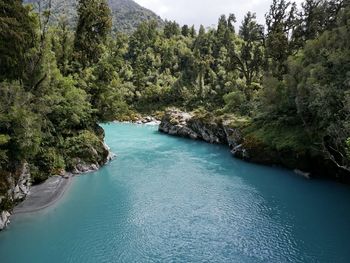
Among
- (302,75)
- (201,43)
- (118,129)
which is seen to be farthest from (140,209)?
(201,43)

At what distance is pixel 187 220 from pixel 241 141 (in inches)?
808

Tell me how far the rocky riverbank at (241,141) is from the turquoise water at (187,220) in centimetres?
148

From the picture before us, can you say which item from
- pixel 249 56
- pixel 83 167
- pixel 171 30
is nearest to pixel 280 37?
pixel 249 56

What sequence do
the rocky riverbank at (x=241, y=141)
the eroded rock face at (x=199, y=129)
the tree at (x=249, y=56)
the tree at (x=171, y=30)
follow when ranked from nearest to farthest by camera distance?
the rocky riverbank at (x=241, y=141)
the eroded rock face at (x=199, y=129)
the tree at (x=249, y=56)
the tree at (x=171, y=30)

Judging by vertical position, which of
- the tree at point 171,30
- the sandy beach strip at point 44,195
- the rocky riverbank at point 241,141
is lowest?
the sandy beach strip at point 44,195

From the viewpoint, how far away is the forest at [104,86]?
877 inches

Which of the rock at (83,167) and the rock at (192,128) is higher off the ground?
the rock at (192,128)

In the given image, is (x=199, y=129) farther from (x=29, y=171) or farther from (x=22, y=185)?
(x=22, y=185)

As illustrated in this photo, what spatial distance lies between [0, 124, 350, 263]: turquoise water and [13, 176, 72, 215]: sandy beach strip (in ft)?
2.35

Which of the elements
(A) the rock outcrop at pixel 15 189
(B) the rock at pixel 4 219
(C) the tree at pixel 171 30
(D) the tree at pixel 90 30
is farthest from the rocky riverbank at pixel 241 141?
(C) the tree at pixel 171 30

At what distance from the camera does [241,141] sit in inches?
1591

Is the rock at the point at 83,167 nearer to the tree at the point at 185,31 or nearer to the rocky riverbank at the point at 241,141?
the rocky riverbank at the point at 241,141

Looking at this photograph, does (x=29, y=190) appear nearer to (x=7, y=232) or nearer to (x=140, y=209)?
A: (x=7, y=232)

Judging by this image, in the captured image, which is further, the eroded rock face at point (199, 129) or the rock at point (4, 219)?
the eroded rock face at point (199, 129)
